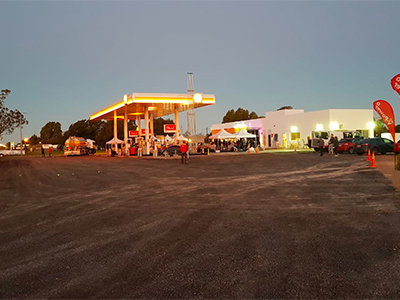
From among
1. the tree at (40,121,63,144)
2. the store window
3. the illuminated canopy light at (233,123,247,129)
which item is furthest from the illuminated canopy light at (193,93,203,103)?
the tree at (40,121,63,144)

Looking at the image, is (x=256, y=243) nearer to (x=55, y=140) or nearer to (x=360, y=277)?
(x=360, y=277)

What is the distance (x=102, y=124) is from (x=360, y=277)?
116601mm

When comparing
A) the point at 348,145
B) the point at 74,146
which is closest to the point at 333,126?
Answer: the point at 348,145

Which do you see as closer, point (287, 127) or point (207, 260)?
point (207, 260)

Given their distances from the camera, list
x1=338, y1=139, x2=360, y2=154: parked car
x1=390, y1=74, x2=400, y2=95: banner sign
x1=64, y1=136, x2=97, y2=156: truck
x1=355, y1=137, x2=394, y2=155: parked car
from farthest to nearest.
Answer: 1. x1=64, y1=136, x2=97, y2=156: truck
2. x1=338, y1=139, x2=360, y2=154: parked car
3. x1=355, y1=137, x2=394, y2=155: parked car
4. x1=390, y1=74, x2=400, y2=95: banner sign

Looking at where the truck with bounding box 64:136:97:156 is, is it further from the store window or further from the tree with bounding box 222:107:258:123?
the tree with bounding box 222:107:258:123

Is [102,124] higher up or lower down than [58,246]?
higher up

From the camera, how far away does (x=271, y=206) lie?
950 centimetres

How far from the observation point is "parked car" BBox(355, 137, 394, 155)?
31.0 metres

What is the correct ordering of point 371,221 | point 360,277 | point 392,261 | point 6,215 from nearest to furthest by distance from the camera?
point 360,277 < point 392,261 < point 371,221 < point 6,215

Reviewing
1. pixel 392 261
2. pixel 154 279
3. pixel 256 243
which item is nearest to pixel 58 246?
pixel 154 279

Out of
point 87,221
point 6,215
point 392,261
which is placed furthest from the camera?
point 6,215

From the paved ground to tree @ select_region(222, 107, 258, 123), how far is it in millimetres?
88184

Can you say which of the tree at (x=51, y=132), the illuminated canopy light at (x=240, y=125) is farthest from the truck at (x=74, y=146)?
the tree at (x=51, y=132)
